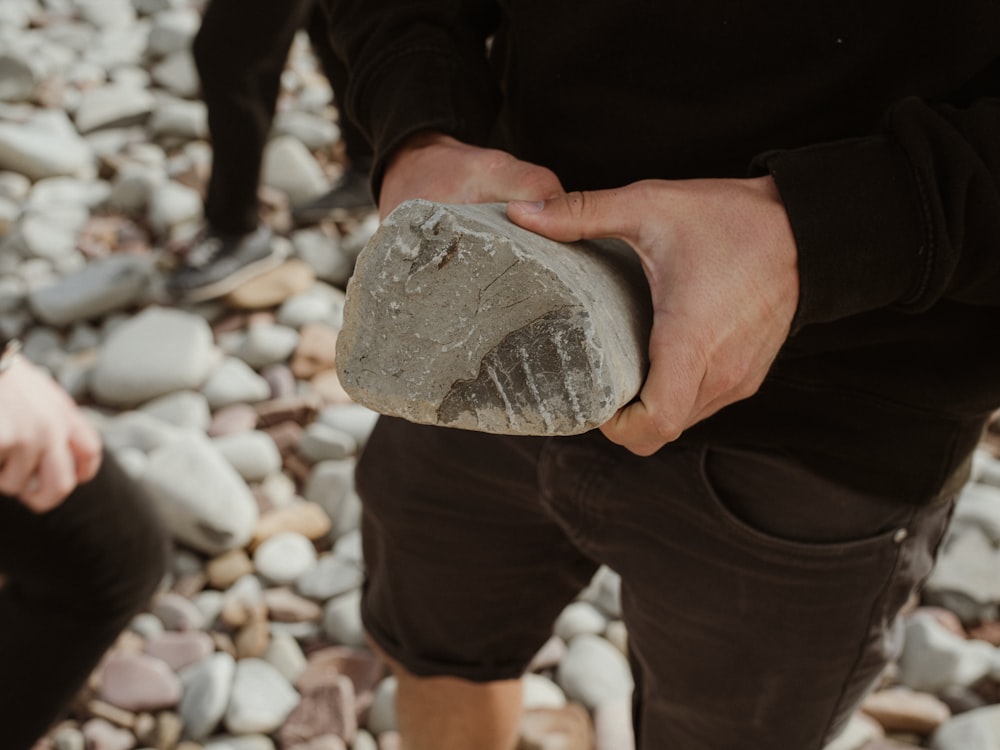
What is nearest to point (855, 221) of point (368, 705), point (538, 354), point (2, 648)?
point (538, 354)

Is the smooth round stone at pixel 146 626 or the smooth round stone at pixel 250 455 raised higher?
the smooth round stone at pixel 250 455

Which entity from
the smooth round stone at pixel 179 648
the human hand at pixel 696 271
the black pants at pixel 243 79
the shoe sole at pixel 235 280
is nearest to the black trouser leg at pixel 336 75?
the black pants at pixel 243 79

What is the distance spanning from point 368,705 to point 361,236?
1.76 meters

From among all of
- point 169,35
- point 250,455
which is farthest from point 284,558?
point 169,35

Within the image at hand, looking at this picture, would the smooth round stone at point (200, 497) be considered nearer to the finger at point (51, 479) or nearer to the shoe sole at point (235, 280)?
the shoe sole at point (235, 280)

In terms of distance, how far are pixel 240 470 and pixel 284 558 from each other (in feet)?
1.06

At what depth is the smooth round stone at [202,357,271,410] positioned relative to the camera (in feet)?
9.73

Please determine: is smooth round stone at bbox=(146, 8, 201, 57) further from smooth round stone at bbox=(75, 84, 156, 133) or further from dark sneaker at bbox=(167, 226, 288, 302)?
dark sneaker at bbox=(167, 226, 288, 302)

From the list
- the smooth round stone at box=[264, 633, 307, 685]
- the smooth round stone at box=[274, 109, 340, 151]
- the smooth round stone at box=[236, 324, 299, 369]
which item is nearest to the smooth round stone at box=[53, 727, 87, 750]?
the smooth round stone at box=[264, 633, 307, 685]

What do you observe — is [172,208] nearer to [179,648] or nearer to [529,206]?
[179,648]

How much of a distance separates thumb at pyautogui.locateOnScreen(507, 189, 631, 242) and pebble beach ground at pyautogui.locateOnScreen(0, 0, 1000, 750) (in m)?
1.45

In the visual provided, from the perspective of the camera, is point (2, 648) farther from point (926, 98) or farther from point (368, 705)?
point (926, 98)

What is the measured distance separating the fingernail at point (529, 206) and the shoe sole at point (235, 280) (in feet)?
8.09

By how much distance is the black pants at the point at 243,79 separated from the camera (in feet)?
9.66
